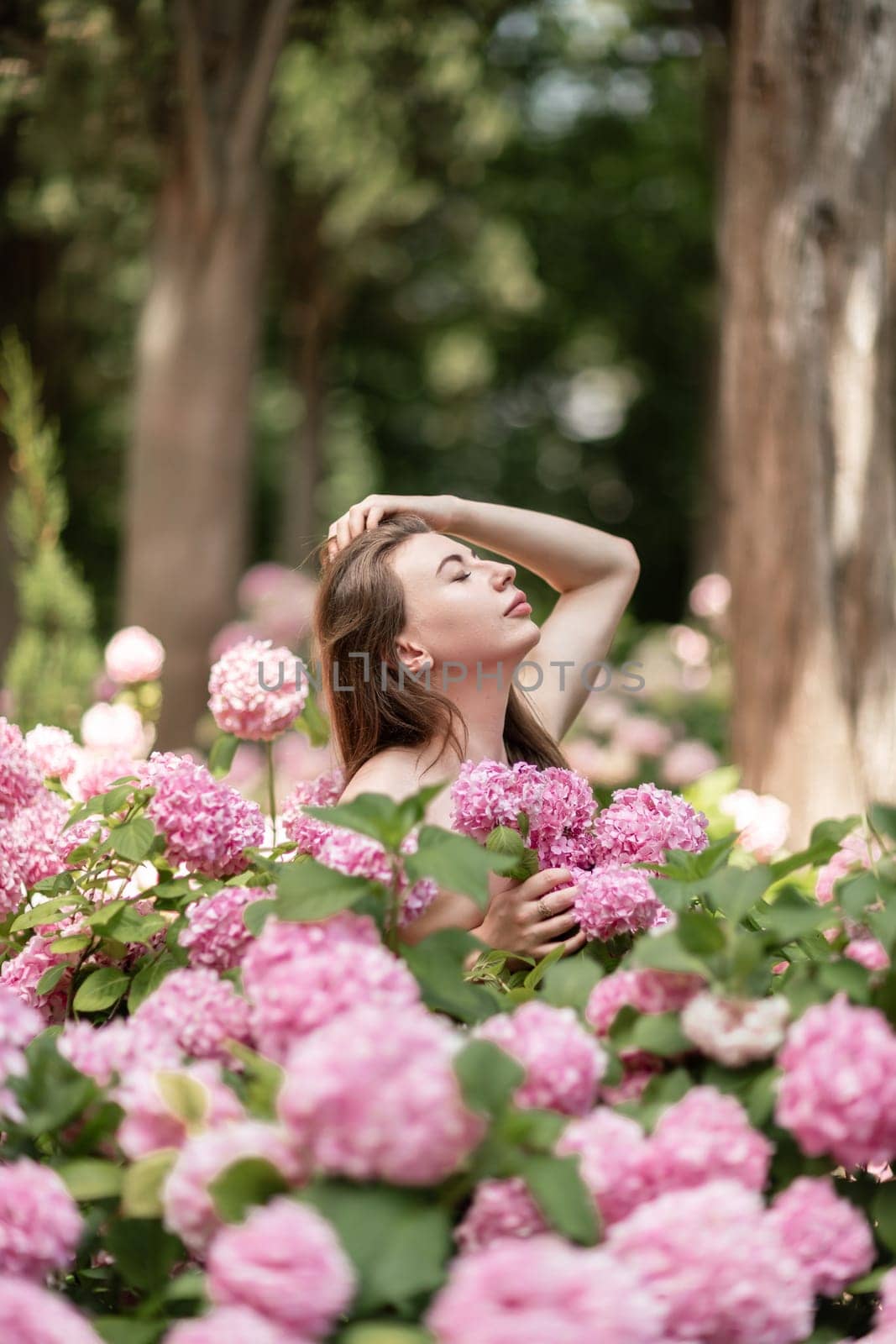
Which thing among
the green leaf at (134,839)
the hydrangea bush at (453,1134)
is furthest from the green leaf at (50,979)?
the hydrangea bush at (453,1134)

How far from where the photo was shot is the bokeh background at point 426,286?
345 centimetres

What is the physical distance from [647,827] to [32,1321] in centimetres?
106

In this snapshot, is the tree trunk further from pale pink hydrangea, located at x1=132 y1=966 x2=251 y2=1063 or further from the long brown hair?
pale pink hydrangea, located at x1=132 y1=966 x2=251 y2=1063

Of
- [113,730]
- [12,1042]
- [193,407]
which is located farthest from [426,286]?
[12,1042]

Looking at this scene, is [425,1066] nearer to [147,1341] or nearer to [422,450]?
[147,1341]

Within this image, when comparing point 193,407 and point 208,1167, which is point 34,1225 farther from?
point 193,407

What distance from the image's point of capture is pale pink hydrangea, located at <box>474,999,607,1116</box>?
112cm

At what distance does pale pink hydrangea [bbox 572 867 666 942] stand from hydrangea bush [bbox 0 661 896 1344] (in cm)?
11

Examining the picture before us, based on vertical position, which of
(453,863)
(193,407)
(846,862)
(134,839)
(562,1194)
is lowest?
(193,407)

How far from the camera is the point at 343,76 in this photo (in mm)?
8680

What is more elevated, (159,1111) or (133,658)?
(159,1111)

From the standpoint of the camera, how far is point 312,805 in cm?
170

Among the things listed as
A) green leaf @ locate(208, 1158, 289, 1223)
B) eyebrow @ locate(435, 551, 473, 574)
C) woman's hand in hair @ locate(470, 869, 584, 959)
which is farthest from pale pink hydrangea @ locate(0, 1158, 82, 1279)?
eyebrow @ locate(435, 551, 473, 574)

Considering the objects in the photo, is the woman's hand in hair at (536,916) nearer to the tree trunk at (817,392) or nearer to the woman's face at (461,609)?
the woman's face at (461,609)
